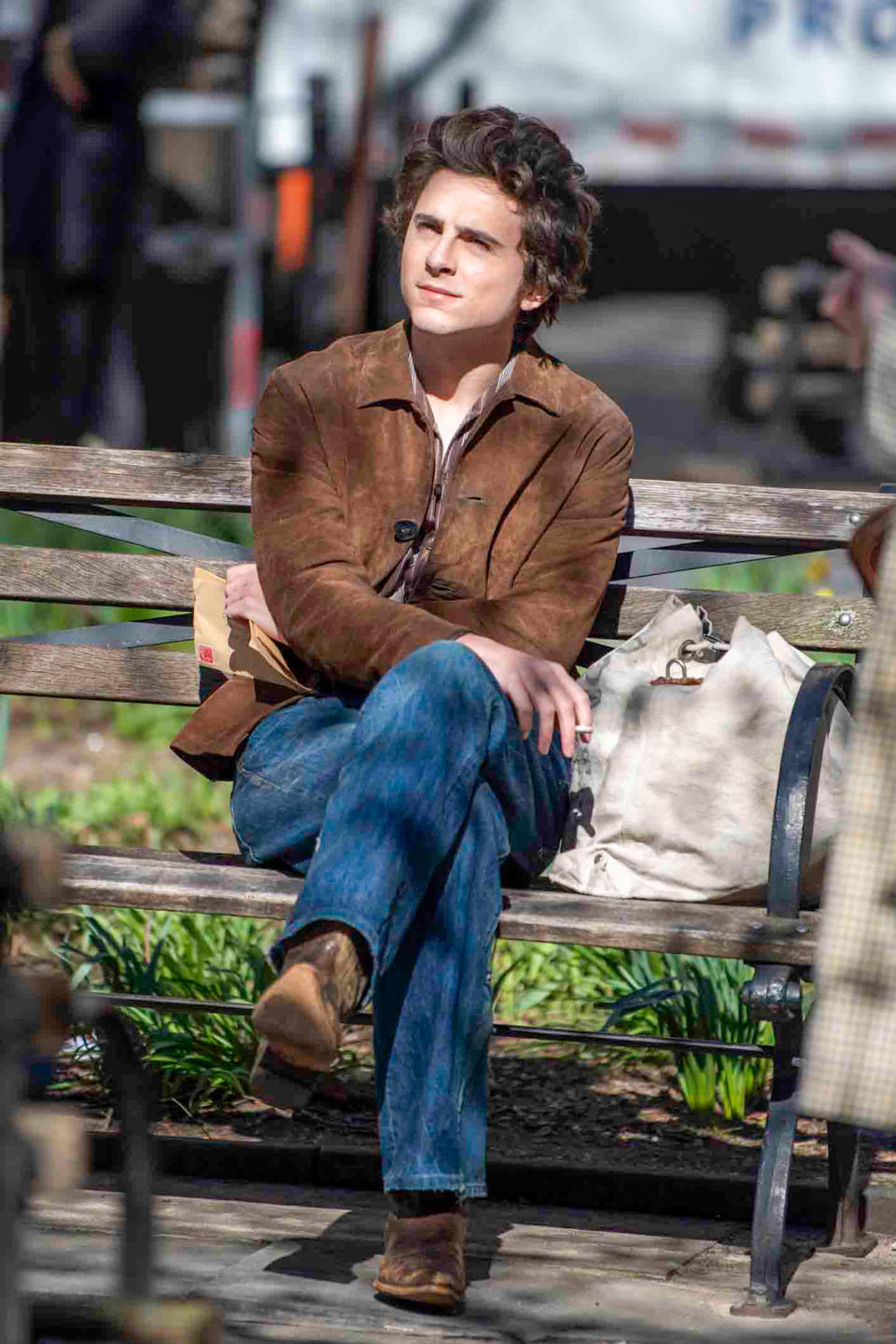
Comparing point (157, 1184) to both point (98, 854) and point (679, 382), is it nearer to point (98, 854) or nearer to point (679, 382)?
point (98, 854)

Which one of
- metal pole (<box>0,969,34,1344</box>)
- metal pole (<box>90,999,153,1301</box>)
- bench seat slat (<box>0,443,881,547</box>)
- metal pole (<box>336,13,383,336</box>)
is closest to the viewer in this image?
metal pole (<box>0,969,34,1344</box>)

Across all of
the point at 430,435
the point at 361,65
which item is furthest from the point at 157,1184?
the point at 361,65

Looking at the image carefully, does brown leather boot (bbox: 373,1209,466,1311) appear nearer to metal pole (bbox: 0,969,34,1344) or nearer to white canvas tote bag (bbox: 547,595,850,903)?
white canvas tote bag (bbox: 547,595,850,903)

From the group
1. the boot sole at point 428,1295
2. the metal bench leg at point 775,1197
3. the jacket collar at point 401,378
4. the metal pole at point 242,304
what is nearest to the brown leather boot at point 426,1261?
the boot sole at point 428,1295

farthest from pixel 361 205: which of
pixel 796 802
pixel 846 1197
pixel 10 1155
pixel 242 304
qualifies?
pixel 10 1155

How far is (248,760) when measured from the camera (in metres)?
3.38

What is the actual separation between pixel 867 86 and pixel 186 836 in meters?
5.76

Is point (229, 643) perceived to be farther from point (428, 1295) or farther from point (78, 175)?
point (78, 175)

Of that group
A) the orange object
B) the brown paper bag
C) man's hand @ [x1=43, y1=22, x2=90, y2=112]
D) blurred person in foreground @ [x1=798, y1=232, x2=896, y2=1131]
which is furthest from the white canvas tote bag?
the orange object

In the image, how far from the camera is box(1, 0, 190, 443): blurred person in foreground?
278 inches

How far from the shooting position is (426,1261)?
2.91 meters

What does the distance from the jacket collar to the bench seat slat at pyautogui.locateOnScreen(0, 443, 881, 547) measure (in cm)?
32

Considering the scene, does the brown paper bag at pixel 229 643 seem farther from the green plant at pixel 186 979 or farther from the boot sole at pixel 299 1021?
the boot sole at pixel 299 1021

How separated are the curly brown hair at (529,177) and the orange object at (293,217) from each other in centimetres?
605
